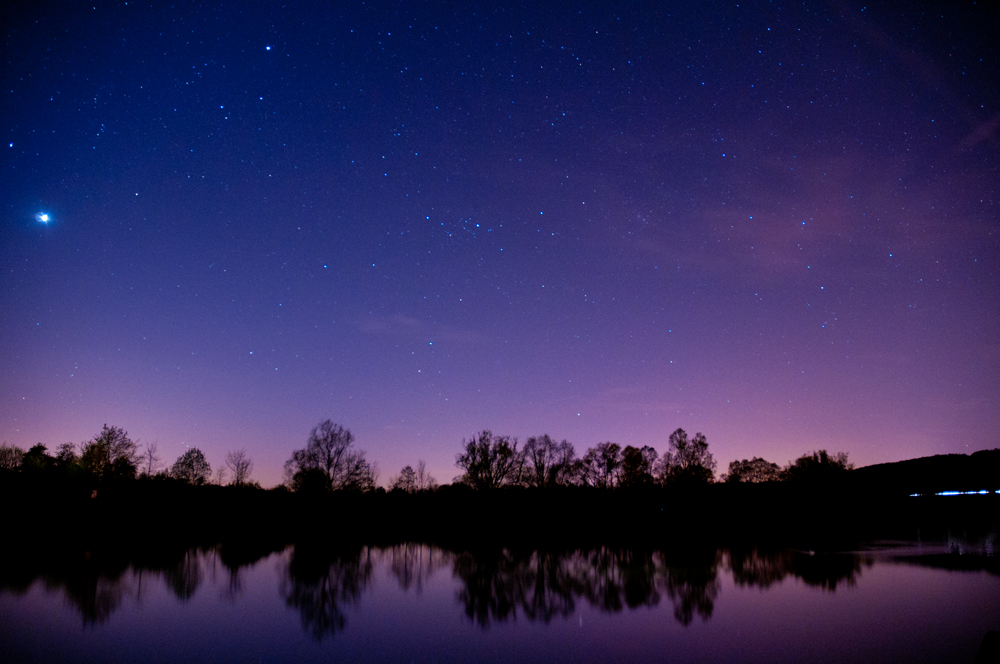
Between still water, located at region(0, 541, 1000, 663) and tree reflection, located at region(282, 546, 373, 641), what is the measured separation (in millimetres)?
73

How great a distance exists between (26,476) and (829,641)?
35642mm

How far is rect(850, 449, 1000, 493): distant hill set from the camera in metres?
55.9

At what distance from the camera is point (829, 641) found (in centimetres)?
873

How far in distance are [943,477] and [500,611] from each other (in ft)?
239

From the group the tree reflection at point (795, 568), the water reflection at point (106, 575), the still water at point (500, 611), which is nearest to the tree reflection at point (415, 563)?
the still water at point (500, 611)

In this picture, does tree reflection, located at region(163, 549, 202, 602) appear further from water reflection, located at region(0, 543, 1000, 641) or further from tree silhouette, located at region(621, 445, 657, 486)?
tree silhouette, located at region(621, 445, 657, 486)

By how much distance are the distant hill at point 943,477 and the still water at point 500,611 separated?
4251cm

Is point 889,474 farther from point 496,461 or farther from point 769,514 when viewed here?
point 496,461

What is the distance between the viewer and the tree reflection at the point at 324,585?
10070 mm

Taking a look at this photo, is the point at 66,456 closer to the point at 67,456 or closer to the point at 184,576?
the point at 67,456

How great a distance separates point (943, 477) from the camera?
61.7 meters

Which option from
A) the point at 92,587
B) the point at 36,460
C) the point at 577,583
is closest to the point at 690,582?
the point at 577,583

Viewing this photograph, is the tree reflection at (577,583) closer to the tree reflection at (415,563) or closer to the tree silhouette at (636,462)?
the tree reflection at (415,563)

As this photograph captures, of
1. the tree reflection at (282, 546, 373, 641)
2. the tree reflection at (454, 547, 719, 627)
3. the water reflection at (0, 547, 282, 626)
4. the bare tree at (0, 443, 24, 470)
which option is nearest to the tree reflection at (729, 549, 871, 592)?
the tree reflection at (454, 547, 719, 627)
